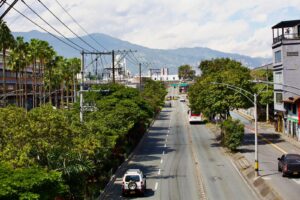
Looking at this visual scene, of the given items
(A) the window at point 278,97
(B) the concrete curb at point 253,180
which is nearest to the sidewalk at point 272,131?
(A) the window at point 278,97

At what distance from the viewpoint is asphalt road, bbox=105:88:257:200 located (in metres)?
40.1

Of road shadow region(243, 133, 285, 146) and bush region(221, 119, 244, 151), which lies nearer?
bush region(221, 119, 244, 151)

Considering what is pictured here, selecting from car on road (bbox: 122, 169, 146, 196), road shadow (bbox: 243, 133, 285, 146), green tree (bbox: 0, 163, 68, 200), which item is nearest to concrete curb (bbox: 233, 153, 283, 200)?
car on road (bbox: 122, 169, 146, 196)

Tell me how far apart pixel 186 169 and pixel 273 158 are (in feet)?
36.3

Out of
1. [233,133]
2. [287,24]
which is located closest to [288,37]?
[287,24]

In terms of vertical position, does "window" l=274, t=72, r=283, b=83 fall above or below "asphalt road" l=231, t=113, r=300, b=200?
above

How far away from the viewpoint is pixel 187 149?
68.8m

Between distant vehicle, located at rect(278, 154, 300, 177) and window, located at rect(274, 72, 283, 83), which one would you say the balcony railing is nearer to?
window, located at rect(274, 72, 283, 83)

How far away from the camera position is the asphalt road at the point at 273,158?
38188 mm

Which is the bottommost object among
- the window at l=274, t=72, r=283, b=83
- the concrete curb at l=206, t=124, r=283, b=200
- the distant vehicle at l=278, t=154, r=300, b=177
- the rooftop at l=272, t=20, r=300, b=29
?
the concrete curb at l=206, t=124, r=283, b=200

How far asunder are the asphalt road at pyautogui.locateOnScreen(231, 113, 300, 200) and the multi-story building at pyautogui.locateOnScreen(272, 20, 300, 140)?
3.32 meters

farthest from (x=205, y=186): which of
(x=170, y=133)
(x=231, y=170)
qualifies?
(x=170, y=133)

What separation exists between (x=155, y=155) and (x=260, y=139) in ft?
65.0

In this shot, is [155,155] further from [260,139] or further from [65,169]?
[65,169]
